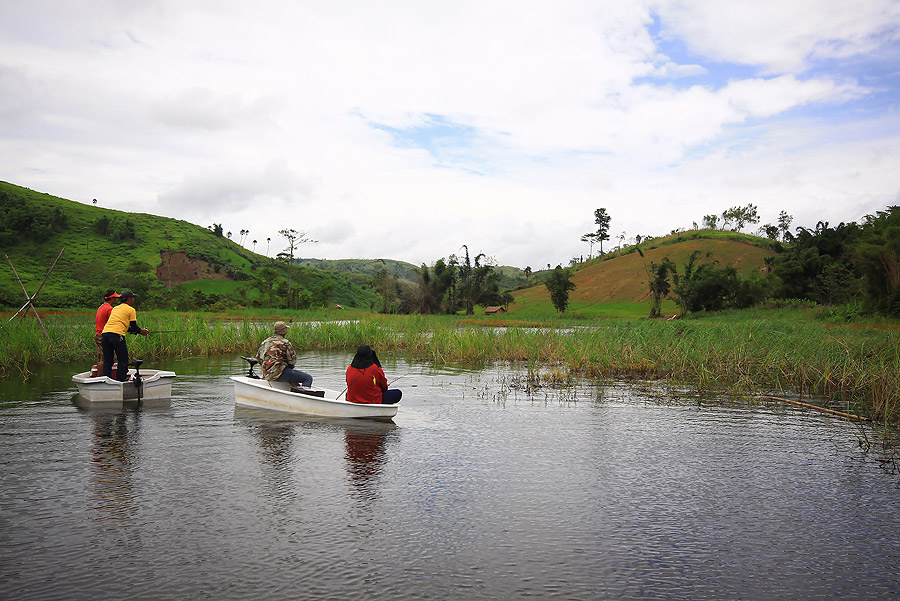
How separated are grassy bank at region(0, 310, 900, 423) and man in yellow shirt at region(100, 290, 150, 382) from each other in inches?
240

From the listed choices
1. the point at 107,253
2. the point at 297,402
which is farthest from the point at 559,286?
the point at 107,253

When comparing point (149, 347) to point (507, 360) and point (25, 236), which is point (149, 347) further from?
point (25, 236)

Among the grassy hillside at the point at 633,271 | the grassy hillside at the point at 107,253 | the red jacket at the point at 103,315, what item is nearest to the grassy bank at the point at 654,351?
the red jacket at the point at 103,315

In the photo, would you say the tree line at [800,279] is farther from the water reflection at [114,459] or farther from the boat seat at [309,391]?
the water reflection at [114,459]

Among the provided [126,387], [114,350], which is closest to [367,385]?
[126,387]

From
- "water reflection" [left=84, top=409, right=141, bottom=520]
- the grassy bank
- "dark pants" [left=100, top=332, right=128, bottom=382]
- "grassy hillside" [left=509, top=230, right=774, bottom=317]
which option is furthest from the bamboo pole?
"grassy hillside" [left=509, top=230, right=774, bottom=317]

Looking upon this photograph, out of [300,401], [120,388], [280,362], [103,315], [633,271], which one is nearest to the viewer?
[300,401]

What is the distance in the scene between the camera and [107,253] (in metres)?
86.0

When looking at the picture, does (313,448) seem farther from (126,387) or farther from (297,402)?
(126,387)

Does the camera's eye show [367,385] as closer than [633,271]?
Yes

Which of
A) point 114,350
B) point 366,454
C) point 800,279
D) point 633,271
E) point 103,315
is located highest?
point 633,271

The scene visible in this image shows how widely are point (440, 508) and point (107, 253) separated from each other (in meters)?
93.4

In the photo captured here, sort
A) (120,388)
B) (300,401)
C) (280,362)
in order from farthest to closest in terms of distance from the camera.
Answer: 1. (120,388)
2. (280,362)
3. (300,401)

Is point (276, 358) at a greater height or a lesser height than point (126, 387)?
greater
